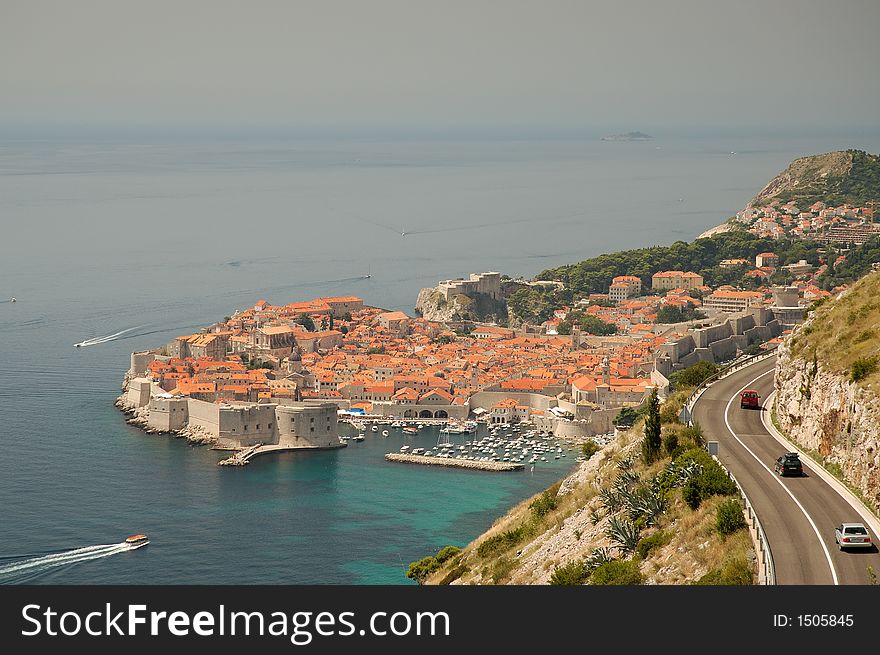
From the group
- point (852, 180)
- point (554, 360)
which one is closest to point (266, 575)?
point (554, 360)

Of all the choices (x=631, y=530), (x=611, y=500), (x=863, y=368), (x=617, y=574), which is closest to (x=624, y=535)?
(x=631, y=530)

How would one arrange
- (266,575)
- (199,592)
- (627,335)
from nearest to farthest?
(199,592) < (266,575) < (627,335)

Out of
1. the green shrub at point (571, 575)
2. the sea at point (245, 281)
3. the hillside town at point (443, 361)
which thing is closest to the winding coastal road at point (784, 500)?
the green shrub at point (571, 575)

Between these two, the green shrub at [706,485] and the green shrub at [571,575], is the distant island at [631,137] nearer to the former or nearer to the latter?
the green shrub at [706,485]

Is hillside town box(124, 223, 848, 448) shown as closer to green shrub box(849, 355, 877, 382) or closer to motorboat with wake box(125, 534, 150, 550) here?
motorboat with wake box(125, 534, 150, 550)

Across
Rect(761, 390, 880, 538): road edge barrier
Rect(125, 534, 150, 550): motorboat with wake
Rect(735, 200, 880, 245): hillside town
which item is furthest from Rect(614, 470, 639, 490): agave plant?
Rect(735, 200, 880, 245): hillside town

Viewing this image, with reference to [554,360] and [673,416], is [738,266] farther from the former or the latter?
[673,416]
